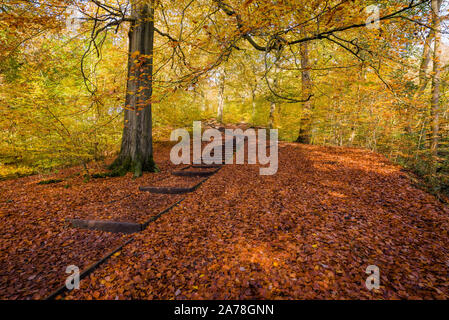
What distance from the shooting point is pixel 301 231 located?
9.68 ft

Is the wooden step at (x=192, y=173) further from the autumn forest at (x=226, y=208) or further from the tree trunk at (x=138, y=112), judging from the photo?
the tree trunk at (x=138, y=112)

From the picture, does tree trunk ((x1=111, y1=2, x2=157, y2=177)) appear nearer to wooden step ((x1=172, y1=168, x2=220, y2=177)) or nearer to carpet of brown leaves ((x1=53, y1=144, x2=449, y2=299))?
wooden step ((x1=172, y1=168, x2=220, y2=177))

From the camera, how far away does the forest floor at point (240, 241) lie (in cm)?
201

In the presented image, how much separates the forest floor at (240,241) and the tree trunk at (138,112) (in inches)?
52.7

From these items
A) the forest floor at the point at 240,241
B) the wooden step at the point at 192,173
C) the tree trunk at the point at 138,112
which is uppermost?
the tree trunk at the point at 138,112

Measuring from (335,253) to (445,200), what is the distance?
3746 mm

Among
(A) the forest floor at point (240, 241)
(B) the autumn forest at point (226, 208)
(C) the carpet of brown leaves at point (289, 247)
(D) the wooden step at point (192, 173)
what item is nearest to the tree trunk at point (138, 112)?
(B) the autumn forest at point (226, 208)

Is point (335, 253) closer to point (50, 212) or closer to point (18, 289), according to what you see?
point (18, 289)

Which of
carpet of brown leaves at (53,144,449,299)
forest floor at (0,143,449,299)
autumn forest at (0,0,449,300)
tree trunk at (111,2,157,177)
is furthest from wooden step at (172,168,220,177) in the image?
carpet of brown leaves at (53,144,449,299)

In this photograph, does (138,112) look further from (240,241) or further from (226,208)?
(240,241)

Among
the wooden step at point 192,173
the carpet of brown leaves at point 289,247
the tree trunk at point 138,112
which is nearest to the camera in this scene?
the carpet of brown leaves at point 289,247

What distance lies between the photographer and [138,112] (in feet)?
19.4
